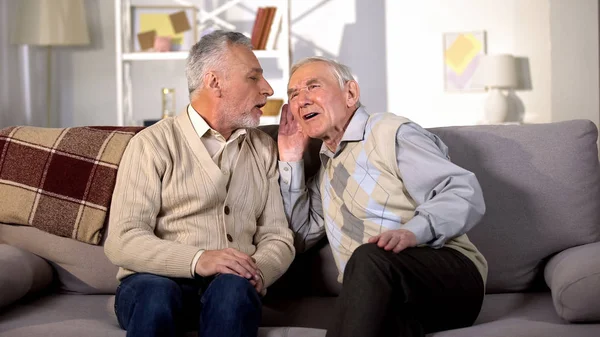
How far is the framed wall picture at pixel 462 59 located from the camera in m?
5.67

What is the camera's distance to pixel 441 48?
5.71 m

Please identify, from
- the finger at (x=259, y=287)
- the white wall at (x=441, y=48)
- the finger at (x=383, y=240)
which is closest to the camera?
the finger at (x=383, y=240)

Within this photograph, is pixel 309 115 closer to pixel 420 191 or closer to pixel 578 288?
pixel 420 191

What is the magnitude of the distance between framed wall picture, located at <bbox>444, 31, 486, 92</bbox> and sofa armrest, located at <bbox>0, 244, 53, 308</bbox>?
3953mm

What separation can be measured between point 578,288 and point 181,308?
0.95 metres

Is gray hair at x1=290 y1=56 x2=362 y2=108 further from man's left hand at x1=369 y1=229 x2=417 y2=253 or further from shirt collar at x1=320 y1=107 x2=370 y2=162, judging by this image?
man's left hand at x1=369 y1=229 x2=417 y2=253

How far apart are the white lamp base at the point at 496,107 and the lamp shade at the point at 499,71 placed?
8 centimetres

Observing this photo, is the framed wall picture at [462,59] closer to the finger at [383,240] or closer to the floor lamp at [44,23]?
the floor lamp at [44,23]

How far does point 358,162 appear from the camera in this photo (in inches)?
85.5

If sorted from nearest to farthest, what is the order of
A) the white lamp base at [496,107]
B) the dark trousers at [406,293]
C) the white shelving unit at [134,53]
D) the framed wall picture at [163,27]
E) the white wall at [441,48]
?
the dark trousers at [406,293]
the white shelving unit at [134,53]
the framed wall picture at [163,27]
the white lamp base at [496,107]
the white wall at [441,48]

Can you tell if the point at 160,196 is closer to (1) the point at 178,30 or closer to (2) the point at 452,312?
(2) the point at 452,312

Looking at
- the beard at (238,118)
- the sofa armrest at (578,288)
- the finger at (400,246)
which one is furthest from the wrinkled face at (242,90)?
the sofa armrest at (578,288)

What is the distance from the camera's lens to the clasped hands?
6.48 feet

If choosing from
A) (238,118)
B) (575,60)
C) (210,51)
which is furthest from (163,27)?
(238,118)
